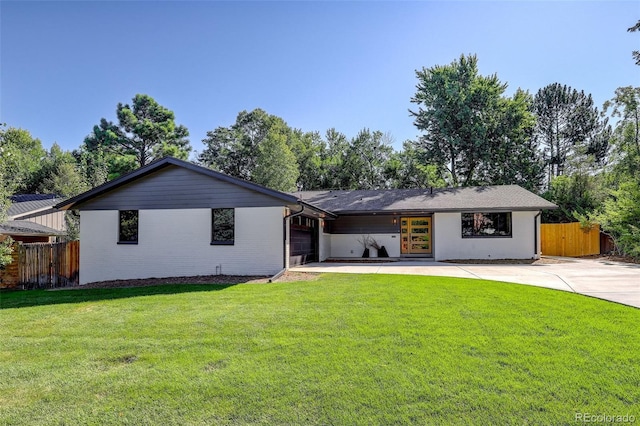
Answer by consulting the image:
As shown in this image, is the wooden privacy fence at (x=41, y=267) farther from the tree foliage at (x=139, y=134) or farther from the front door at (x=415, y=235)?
the tree foliage at (x=139, y=134)

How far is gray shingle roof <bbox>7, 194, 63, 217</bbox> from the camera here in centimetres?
1814

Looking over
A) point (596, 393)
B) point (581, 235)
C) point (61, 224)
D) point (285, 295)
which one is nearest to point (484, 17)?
point (285, 295)

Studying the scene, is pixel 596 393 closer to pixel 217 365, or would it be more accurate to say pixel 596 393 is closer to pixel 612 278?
pixel 217 365

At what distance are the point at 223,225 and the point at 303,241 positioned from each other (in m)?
3.72

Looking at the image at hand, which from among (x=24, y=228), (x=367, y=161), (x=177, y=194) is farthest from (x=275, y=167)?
(x=24, y=228)

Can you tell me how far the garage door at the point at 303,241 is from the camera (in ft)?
45.3

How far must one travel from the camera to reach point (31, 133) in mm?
37156

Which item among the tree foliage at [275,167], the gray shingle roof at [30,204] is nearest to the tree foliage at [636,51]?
the gray shingle roof at [30,204]

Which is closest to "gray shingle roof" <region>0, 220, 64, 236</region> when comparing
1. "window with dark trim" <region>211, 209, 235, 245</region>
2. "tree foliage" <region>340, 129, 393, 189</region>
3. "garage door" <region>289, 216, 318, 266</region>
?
"window with dark trim" <region>211, 209, 235, 245</region>

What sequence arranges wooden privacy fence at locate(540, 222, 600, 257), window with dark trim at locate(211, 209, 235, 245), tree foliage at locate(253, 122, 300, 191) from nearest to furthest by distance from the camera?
window with dark trim at locate(211, 209, 235, 245) < wooden privacy fence at locate(540, 222, 600, 257) < tree foliage at locate(253, 122, 300, 191)

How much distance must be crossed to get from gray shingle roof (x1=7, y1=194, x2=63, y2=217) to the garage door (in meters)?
13.8

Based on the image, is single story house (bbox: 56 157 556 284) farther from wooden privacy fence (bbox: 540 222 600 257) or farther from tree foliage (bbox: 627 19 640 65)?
wooden privacy fence (bbox: 540 222 600 257)

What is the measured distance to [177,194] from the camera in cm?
1273

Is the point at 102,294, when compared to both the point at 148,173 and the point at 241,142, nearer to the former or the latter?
the point at 148,173
